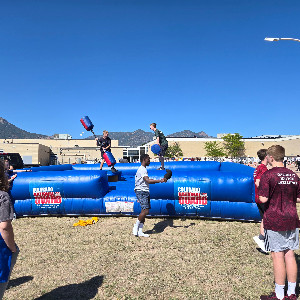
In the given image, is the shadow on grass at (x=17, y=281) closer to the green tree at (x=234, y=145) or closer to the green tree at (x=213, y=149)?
the green tree at (x=213, y=149)

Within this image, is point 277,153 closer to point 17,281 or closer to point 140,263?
point 140,263

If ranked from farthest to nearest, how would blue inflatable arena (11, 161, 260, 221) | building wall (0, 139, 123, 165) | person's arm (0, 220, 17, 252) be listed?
building wall (0, 139, 123, 165) → blue inflatable arena (11, 161, 260, 221) → person's arm (0, 220, 17, 252)

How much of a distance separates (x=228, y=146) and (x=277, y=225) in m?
79.0

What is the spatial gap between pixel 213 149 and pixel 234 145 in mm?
6937

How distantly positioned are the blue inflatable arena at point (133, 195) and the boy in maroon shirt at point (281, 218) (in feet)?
10.1

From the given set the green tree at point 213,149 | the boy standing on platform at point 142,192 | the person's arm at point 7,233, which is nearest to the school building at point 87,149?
the green tree at point 213,149

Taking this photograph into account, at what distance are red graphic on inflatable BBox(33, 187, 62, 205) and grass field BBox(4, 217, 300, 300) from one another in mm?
902

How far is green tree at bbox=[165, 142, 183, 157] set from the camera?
7412cm

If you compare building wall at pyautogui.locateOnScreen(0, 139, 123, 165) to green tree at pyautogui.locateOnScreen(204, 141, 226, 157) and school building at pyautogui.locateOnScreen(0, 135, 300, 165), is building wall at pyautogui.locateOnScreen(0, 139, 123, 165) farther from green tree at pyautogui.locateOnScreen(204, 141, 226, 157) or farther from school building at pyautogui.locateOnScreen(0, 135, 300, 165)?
green tree at pyautogui.locateOnScreen(204, 141, 226, 157)

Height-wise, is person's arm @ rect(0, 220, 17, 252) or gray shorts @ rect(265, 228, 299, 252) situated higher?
person's arm @ rect(0, 220, 17, 252)

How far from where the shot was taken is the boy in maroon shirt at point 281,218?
252cm

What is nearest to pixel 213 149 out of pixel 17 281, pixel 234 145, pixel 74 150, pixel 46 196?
pixel 234 145

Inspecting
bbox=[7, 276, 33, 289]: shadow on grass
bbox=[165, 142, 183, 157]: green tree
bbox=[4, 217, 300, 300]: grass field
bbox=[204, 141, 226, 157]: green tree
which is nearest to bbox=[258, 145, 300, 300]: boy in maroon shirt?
bbox=[4, 217, 300, 300]: grass field

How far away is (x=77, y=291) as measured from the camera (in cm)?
293
